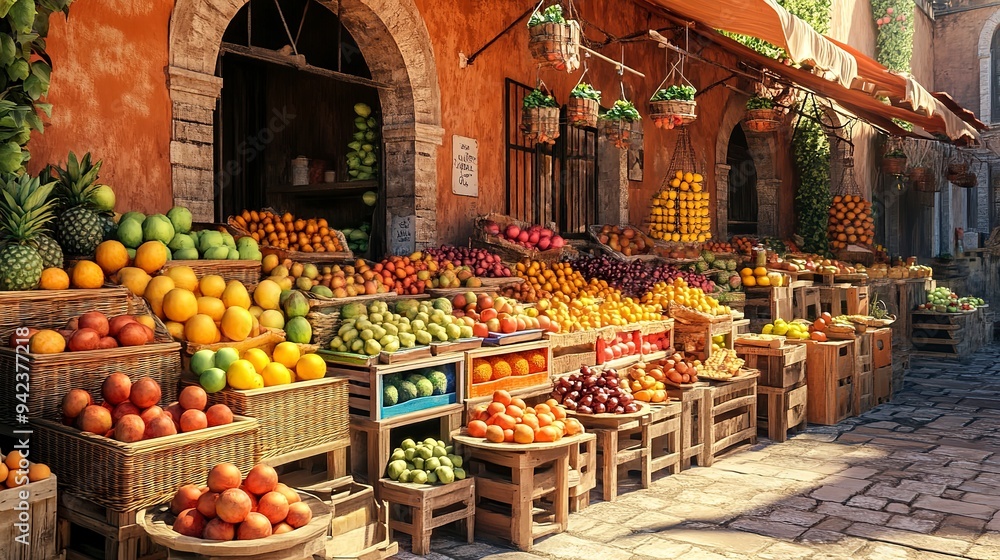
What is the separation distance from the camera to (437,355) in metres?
4.51

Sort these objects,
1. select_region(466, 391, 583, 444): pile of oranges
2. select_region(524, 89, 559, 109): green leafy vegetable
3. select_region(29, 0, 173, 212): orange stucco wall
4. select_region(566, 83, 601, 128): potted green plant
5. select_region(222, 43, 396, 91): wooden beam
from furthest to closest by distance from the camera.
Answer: select_region(524, 89, 559, 109): green leafy vegetable → select_region(566, 83, 601, 128): potted green plant → select_region(222, 43, 396, 91): wooden beam → select_region(29, 0, 173, 212): orange stucco wall → select_region(466, 391, 583, 444): pile of oranges

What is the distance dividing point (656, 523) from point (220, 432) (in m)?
2.57

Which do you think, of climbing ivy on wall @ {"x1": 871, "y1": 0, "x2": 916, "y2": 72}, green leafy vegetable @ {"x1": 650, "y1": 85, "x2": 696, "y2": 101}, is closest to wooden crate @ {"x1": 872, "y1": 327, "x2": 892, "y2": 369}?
green leafy vegetable @ {"x1": 650, "y1": 85, "x2": 696, "y2": 101}

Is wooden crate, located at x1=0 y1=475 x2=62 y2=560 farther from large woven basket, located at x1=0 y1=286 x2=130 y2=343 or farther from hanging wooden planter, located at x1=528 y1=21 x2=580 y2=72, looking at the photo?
hanging wooden planter, located at x1=528 y1=21 x2=580 y2=72

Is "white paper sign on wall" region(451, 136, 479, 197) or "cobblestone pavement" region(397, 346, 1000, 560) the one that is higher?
"white paper sign on wall" region(451, 136, 479, 197)

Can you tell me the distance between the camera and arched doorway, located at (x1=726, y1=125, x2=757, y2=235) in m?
14.6

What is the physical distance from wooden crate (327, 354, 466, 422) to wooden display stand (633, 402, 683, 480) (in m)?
1.50

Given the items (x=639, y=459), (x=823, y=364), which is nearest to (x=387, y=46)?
(x=639, y=459)

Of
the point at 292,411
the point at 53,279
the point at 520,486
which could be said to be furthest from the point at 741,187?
the point at 53,279

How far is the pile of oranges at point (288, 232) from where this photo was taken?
5.25 meters

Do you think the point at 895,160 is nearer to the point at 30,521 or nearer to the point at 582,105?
the point at 582,105

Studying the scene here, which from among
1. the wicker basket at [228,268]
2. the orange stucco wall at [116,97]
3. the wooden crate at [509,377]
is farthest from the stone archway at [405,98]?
the wicker basket at [228,268]

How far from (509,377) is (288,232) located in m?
1.88

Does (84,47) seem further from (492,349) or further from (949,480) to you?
(949,480)
